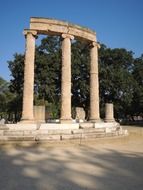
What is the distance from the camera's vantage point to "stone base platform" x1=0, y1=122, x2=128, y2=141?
16.7 metres

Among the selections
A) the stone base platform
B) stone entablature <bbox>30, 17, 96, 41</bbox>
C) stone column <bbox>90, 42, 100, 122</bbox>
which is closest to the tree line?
stone column <bbox>90, 42, 100, 122</bbox>

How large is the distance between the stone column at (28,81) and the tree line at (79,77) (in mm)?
17734

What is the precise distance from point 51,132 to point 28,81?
506 centimetres

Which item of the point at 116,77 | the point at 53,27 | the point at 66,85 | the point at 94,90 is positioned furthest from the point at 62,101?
the point at 116,77

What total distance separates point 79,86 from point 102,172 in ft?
114

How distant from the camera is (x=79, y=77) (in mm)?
43281

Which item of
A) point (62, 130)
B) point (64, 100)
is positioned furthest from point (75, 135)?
point (64, 100)

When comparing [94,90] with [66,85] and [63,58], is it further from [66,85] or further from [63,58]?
[63,58]

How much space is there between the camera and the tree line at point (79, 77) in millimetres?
40812

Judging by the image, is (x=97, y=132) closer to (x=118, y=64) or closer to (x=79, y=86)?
(x=79, y=86)

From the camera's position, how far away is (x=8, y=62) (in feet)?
148

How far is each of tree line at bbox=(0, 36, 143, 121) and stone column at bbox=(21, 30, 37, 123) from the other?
1773 cm

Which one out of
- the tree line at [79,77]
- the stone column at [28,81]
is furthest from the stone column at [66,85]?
the tree line at [79,77]

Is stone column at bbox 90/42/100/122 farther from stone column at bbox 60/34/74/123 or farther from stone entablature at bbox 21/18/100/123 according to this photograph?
stone column at bbox 60/34/74/123
